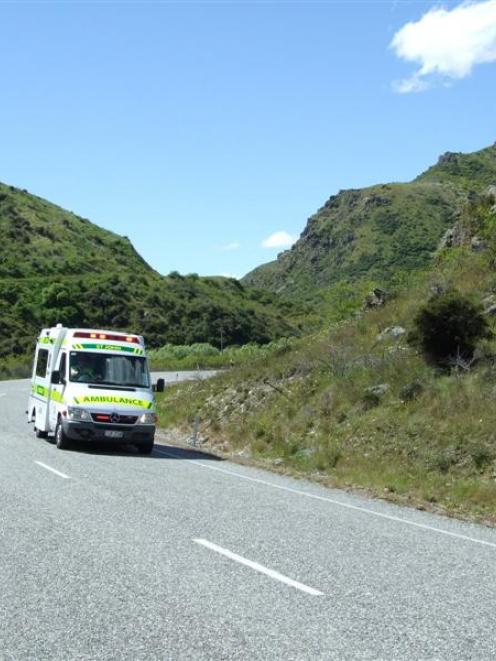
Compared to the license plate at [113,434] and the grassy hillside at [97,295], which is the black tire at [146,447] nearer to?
the license plate at [113,434]

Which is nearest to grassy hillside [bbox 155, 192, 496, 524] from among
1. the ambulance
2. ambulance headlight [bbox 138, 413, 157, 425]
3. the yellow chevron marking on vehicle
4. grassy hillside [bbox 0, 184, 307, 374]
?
ambulance headlight [bbox 138, 413, 157, 425]

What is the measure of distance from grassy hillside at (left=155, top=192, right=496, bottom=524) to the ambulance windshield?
3387 mm

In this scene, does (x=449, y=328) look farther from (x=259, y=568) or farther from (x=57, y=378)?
(x=259, y=568)

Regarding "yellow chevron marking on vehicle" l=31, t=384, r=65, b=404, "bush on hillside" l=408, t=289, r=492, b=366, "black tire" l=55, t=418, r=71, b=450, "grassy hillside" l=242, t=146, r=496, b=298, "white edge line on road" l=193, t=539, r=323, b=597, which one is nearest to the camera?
"white edge line on road" l=193, t=539, r=323, b=597

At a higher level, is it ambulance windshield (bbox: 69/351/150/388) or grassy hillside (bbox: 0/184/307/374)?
grassy hillside (bbox: 0/184/307/374)

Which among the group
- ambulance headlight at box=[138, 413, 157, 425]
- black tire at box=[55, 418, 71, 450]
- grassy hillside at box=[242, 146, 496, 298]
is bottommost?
black tire at box=[55, 418, 71, 450]

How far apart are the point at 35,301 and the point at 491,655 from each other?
294 ft

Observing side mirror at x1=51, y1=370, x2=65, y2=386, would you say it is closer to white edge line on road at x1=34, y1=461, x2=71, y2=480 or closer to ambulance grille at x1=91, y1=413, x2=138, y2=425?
ambulance grille at x1=91, y1=413, x2=138, y2=425

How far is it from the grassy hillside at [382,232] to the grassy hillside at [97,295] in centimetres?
1814

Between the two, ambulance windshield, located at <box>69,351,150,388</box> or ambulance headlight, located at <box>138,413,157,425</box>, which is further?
Result: ambulance windshield, located at <box>69,351,150,388</box>

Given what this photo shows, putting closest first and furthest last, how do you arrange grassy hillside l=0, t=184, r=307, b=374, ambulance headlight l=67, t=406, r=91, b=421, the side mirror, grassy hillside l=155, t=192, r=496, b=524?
grassy hillside l=155, t=192, r=496, b=524, ambulance headlight l=67, t=406, r=91, b=421, the side mirror, grassy hillside l=0, t=184, r=307, b=374

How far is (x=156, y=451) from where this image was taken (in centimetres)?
1992

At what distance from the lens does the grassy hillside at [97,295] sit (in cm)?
8988

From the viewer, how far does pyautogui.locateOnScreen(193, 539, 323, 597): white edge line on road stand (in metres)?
6.71
